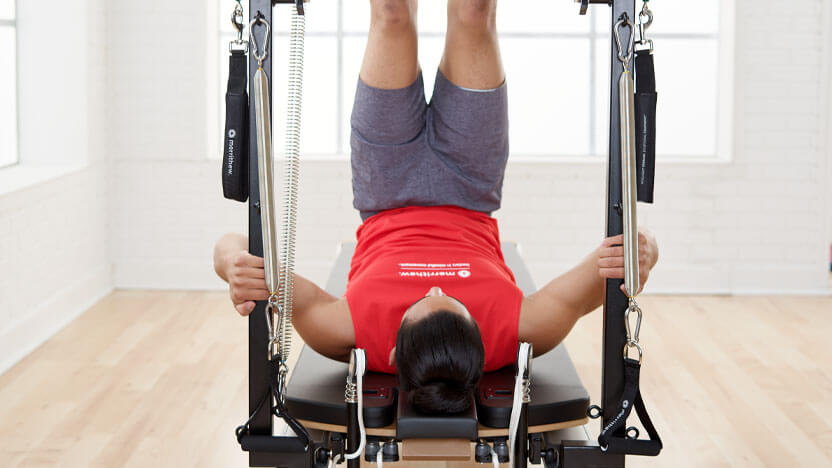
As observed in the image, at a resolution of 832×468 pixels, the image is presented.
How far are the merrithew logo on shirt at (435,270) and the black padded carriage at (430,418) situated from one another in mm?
236

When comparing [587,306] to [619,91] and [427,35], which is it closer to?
[619,91]

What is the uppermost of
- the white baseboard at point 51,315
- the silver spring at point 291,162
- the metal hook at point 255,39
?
the metal hook at point 255,39

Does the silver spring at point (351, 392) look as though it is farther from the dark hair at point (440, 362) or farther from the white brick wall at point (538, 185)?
the white brick wall at point (538, 185)

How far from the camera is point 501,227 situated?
4902 millimetres

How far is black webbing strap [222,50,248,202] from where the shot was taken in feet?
5.84

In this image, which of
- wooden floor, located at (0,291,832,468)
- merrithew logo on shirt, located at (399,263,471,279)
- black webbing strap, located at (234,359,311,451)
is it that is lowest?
wooden floor, located at (0,291,832,468)

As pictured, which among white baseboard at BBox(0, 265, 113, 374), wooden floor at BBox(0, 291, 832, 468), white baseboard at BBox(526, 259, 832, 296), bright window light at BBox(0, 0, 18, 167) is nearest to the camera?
wooden floor at BBox(0, 291, 832, 468)

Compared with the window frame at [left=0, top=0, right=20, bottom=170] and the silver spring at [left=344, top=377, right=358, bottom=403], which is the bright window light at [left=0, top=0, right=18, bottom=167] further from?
the silver spring at [left=344, top=377, right=358, bottom=403]

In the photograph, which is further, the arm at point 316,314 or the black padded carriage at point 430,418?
the arm at point 316,314

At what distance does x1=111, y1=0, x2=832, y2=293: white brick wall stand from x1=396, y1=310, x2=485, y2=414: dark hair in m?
3.10

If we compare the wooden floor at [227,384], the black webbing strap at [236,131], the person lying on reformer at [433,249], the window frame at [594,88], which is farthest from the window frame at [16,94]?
the black webbing strap at [236,131]

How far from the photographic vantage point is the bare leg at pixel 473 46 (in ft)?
7.60

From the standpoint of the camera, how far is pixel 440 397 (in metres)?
1.80

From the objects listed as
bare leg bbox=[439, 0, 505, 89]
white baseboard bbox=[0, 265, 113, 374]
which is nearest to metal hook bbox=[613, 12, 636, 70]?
bare leg bbox=[439, 0, 505, 89]
